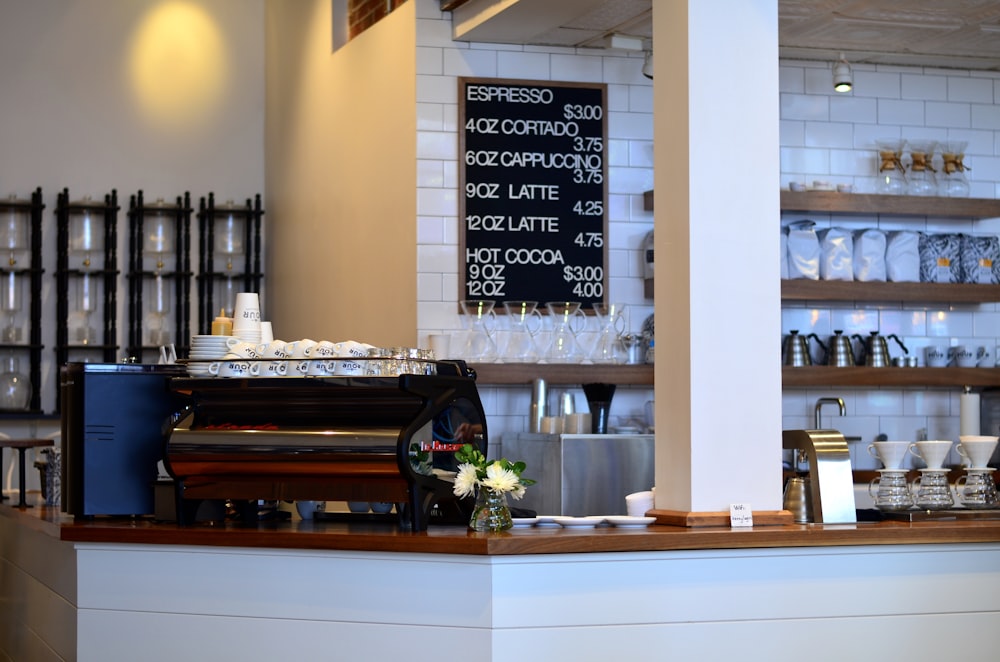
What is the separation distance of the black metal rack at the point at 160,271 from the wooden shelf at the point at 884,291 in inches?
156

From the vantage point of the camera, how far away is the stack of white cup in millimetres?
3994

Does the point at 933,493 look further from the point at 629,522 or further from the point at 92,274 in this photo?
the point at 92,274

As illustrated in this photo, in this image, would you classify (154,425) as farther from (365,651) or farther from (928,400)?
(928,400)

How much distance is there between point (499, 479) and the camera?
3.30 metres

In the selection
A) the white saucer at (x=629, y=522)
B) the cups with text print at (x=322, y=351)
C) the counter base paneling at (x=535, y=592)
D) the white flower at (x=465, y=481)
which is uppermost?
the cups with text print at (x=322, y=351)

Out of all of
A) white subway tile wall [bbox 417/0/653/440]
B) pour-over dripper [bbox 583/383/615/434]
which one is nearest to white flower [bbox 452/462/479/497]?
pour-over dripper [bbox 583/383/615/434]

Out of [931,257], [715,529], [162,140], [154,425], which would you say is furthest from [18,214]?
[715,529]

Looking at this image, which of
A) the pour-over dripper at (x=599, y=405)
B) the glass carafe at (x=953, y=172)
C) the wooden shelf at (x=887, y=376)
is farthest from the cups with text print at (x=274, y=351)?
the glass carafe at (x=953, y=172)

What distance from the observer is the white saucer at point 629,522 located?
11.4ft

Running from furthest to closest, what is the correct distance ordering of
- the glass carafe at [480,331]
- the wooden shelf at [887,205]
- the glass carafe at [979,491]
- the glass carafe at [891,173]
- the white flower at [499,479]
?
the glass carafe at [891,173] < the wooden shelf at [887,205] < the glass carafe at [480,331] < the glass carafe at [979,491] < the white flower at [499,479]

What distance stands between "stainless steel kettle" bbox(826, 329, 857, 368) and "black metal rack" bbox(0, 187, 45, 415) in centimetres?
478

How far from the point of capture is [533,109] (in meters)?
5.96

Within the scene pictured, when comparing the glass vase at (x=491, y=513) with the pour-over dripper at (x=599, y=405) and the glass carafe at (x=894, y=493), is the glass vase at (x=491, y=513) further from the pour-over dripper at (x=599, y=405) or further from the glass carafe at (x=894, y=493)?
the pour-over dripper at (x=599, y=405)

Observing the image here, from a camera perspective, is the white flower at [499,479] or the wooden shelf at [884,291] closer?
the white flower at [499,479]
